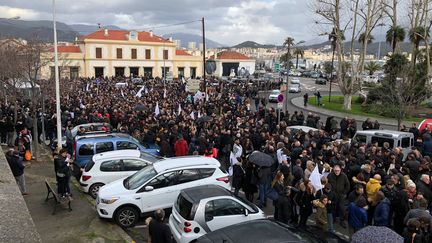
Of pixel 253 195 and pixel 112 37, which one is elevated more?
pixel 112 37

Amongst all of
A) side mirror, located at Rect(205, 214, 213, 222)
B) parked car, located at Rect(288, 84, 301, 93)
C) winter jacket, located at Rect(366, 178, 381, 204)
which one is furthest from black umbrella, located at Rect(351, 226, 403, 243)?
parked car, located at Rect(288, 84, 301, 93)

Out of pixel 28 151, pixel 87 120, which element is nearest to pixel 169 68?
pixel 87 120

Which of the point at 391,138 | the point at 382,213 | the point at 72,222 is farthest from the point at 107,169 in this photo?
the point at 391,138

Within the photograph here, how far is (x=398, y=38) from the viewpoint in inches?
1671

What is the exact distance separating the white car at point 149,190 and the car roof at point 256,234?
3.70 meters

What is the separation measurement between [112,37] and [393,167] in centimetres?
6628

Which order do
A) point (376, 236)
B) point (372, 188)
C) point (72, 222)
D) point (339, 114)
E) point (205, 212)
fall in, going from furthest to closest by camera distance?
point (339, 114), point (72, 222), point (372, 188), point (205, 212), point (376, 236)

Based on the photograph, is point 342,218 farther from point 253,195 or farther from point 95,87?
point 95,87

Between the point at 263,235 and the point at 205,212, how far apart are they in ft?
7.10

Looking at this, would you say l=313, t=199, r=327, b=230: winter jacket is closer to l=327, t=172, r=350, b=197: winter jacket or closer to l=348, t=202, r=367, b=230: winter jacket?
l=348, t=202, r=367, b=230: winter jacket

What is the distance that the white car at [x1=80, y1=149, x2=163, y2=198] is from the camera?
12.7m

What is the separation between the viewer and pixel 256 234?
6801 millimetres

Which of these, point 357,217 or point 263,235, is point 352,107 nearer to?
point 357,217

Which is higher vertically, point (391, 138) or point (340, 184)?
point (391, 138)
